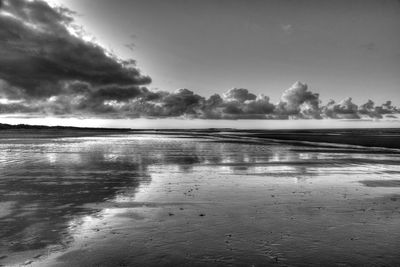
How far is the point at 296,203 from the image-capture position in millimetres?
13070

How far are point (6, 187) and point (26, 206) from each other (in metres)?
4.95

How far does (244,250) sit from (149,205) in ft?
18.8

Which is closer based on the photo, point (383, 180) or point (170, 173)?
point (383, 180)

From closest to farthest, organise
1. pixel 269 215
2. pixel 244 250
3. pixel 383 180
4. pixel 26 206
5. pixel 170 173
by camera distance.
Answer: pixel 244 250 < pixel 269 215 < pixel 26 206 < pixel 383 180 < pixel 170 173

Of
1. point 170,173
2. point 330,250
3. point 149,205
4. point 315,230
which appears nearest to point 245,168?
point 170,173

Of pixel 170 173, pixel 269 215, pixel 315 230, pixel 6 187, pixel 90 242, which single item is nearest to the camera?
pixel 90 242

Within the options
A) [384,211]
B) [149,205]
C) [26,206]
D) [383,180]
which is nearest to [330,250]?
[384,211]

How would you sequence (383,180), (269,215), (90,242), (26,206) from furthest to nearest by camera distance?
(383,180) → (26,206) → (269,215) → (90,242)

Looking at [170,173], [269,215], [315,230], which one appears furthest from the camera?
[170,173]

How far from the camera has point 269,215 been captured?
11141mm

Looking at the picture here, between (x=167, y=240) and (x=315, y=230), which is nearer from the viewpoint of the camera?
(x=167, y=240)

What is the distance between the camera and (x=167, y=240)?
8516 millimetres

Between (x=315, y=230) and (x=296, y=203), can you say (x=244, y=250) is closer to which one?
(x=315, y=230)

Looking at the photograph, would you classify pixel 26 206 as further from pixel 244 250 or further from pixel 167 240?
pixel 244 250
